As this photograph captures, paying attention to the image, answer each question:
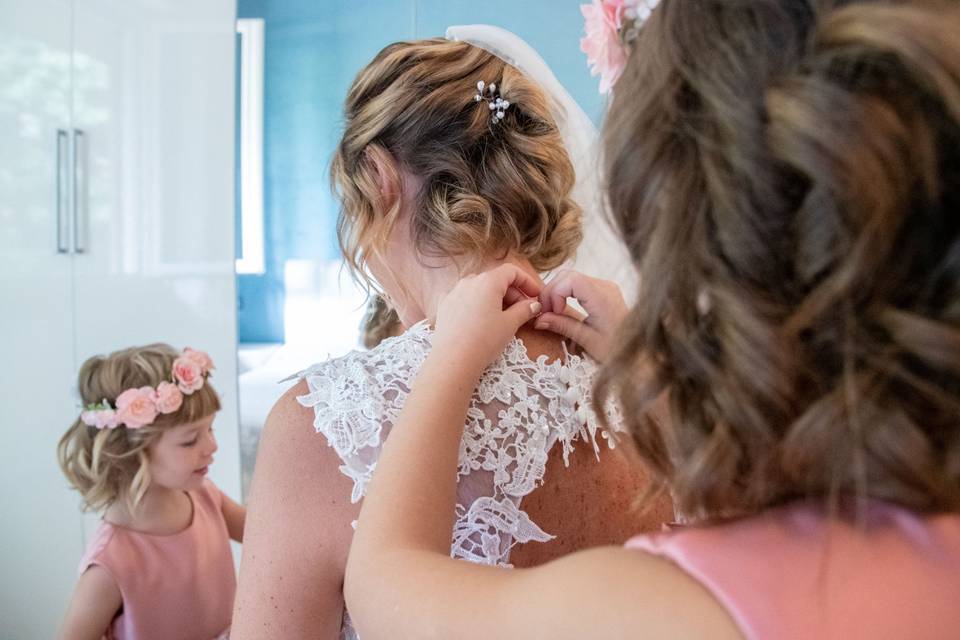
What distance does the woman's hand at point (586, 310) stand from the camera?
3.77ft

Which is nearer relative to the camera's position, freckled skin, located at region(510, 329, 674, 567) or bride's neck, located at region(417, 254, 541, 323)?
freckled skin, located at region(510, 329, 674, 567)

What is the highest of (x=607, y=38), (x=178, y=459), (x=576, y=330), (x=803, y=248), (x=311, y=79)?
(x=311, y=79)

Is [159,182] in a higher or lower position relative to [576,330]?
higher

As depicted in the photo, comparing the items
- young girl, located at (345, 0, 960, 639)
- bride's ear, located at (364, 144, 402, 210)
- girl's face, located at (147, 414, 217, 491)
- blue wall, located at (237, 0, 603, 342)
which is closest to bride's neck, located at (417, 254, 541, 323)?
bride's ear, located at (364, 144, 402, 210)

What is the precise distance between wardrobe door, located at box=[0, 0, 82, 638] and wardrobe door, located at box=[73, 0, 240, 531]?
3.8 inches

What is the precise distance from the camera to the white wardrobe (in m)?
3.08

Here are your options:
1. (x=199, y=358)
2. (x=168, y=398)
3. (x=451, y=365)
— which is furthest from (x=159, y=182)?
(x=451, y=365)

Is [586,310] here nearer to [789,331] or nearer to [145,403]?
[789,331]

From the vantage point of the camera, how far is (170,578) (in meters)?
2.14

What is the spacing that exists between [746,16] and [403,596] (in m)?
0.51

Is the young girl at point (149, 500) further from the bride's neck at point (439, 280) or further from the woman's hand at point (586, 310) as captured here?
the woman's hand at point (586, 310)

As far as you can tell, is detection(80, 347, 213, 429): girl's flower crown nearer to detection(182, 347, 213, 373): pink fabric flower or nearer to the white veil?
detection(182, 347, 213, 373): pink fabric flower

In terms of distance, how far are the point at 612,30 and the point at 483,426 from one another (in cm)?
49

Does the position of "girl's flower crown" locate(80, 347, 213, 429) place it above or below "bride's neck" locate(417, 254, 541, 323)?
below
